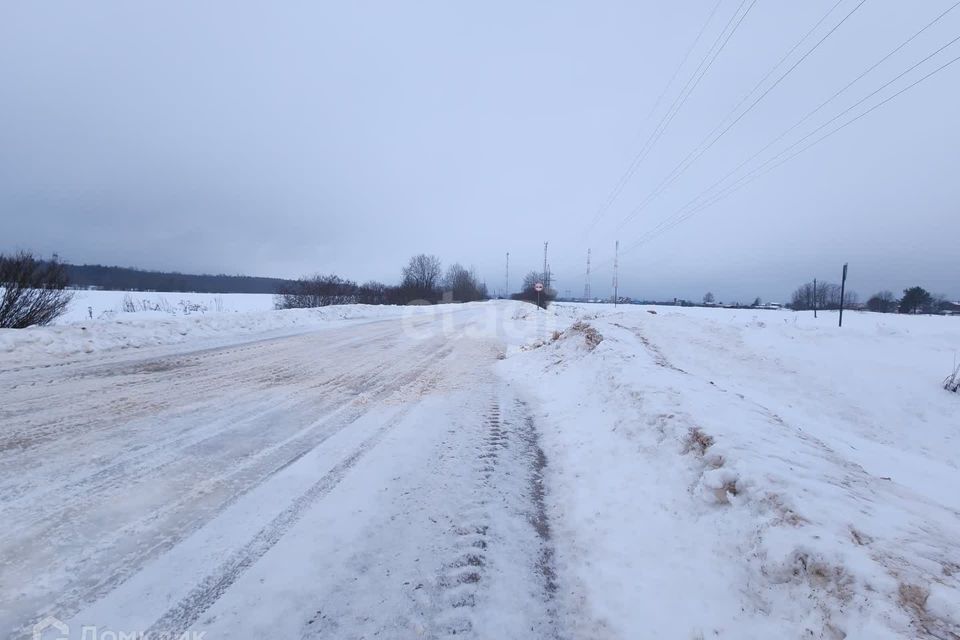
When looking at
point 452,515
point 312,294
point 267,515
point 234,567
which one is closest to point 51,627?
point 234,567

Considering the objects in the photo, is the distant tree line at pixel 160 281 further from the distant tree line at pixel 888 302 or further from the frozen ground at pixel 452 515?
the distant tree line at pixel 888 302

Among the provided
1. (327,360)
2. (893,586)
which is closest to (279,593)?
A: (893,586)

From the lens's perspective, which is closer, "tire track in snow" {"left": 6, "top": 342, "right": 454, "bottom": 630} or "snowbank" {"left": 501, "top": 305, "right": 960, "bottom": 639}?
"snowbank" {"left": 501, "top": 305, "right": 960, "bottom": 639}

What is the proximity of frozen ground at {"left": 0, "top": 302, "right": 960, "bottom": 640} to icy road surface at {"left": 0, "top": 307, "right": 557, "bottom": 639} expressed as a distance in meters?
0.02

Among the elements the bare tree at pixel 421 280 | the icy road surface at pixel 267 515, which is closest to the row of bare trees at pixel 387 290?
the bare tree at pixel 421 280

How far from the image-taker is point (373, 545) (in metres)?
2.89

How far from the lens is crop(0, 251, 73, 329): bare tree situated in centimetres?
1223

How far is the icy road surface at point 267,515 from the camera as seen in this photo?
2260 millimetres

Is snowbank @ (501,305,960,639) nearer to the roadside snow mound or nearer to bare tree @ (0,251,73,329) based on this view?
the roadside snow mound

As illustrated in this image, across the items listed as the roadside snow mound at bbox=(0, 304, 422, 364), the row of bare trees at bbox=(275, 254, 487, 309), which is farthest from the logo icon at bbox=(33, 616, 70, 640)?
the row of bare trees at bbox=(275, 254, 487, 309)

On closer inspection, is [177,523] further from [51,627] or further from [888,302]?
[888,302]

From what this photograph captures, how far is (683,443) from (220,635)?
4.05 m

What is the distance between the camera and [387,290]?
59.1 metres

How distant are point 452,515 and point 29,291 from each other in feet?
56.0
